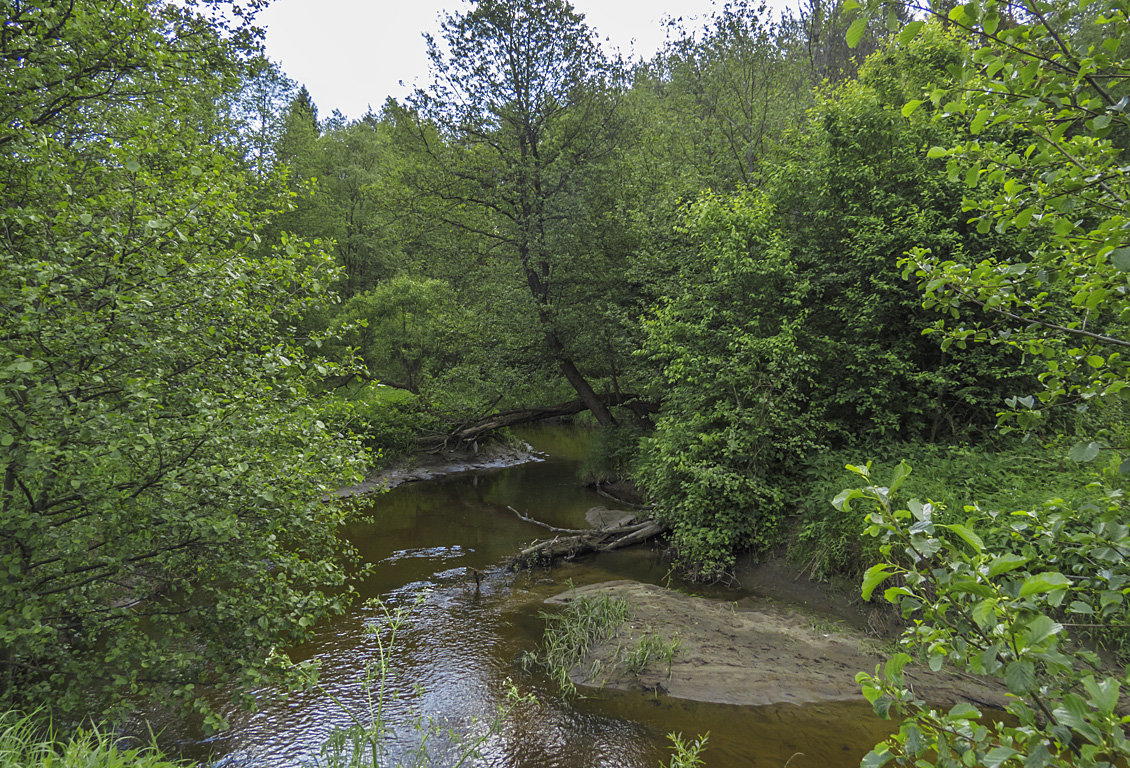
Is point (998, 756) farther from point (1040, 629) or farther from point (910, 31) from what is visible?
point (910, 31)

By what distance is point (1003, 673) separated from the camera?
5.08ft

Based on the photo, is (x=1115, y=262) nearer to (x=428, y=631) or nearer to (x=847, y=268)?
(x=428, y=631)

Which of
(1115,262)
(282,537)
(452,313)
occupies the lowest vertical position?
(282,537)

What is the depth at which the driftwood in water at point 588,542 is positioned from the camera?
448 inches

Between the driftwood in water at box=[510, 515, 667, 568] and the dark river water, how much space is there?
1.01ft

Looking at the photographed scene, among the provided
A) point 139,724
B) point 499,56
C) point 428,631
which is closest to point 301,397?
point 139,724

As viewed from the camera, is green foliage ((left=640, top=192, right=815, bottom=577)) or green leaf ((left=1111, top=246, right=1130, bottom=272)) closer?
green leaf ((left=1111, top=246, right=1130, bottom=272))

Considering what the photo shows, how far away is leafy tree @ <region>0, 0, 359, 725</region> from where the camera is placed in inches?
164

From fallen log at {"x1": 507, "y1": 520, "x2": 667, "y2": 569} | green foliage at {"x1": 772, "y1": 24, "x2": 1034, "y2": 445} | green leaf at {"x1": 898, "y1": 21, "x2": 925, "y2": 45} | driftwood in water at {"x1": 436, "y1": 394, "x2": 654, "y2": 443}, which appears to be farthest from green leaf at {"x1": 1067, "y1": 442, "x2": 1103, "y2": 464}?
driftwood in water at {"x1": 436, "y1": 394, "x2": 654, "y2": 443}

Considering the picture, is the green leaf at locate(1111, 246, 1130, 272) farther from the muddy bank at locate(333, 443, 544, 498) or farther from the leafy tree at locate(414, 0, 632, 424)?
the muddy bank at locate(333, 443, 544, 498)

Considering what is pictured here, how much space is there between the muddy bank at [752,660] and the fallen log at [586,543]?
2804mm

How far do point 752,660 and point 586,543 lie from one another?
16.7ft

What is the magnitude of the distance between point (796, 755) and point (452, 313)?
16.3 metres

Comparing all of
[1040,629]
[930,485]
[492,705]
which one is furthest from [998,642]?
[930,485]
